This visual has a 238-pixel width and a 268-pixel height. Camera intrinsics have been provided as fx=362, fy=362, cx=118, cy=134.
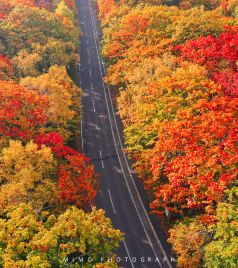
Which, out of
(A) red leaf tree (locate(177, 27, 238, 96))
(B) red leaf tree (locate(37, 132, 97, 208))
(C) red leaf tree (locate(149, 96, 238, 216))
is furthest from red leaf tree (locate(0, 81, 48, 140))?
(A) red leaf tree (locate(177, 27, 238, 96))

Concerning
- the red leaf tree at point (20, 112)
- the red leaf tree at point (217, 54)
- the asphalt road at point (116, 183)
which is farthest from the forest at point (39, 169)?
the red leaf tree at point (217, 54)

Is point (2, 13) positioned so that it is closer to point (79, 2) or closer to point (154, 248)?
point (154, 248)

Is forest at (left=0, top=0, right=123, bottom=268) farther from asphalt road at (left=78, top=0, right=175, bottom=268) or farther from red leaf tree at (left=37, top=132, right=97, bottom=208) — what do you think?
asphalt road at (left=78, top=0, right=175, bottom=268)

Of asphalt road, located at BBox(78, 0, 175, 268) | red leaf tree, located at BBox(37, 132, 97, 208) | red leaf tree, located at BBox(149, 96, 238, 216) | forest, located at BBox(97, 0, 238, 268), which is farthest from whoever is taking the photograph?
asphalt road, located at BBox(78, 0, 175, 268)

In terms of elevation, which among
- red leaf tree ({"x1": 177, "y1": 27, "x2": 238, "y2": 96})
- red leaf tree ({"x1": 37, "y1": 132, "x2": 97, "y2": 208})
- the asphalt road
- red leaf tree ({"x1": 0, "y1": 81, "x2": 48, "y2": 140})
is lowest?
the asphalt road

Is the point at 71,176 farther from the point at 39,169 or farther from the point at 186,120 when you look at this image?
the point at 186,120

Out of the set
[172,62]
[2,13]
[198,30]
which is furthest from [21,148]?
[2,13]

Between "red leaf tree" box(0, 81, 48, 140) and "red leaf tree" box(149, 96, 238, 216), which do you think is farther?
"red leaf tree" box(0, 81, 48, 140)
